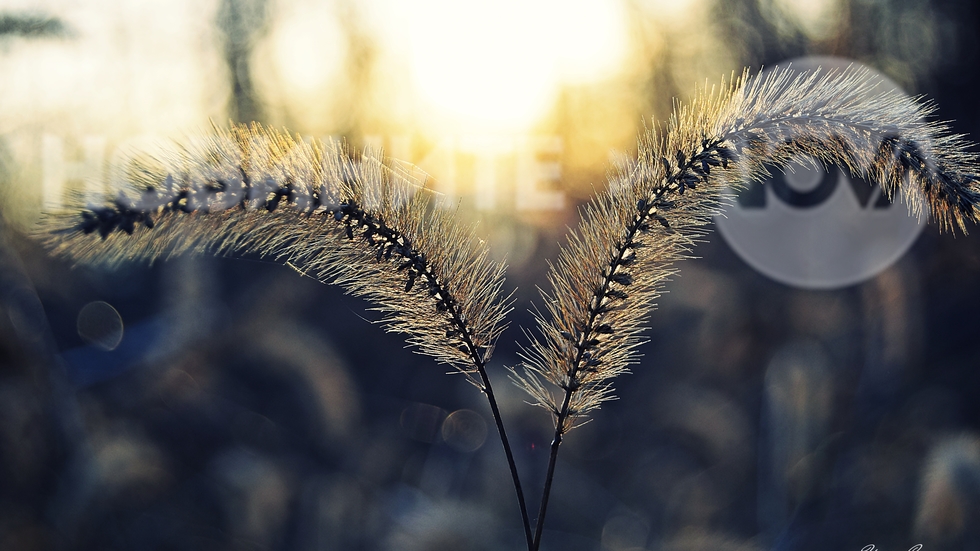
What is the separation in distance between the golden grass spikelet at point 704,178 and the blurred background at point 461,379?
163 cm

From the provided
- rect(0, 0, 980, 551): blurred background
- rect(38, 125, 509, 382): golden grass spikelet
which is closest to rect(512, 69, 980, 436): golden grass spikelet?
rect(38, 125, 509, 382): golden grass spikelet

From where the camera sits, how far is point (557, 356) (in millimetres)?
1026

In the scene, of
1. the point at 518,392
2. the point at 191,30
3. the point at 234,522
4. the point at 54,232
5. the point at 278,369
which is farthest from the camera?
the point at 191,30

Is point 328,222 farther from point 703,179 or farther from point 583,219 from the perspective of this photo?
point 703,179

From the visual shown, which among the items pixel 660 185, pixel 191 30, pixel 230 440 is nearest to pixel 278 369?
pixel 230 440

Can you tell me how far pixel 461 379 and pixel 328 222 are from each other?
10.1 ft

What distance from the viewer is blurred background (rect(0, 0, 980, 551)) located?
2.74 metres

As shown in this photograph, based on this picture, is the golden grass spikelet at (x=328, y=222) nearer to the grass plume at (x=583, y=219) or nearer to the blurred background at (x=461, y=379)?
the grass plume at (x=583, y=219)

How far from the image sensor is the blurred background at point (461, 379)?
2.74 m

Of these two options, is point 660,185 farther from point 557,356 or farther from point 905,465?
point 905,465

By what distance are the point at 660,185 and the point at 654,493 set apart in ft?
8.86

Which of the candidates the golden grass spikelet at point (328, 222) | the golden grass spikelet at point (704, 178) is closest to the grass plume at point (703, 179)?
the golden grass spikelet at point (704, 178)

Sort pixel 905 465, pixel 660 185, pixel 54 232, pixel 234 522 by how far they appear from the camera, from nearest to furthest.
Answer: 1. pixel 54 232
2. pixel 660 185
3. pixel 234 522
4. pixel 905 465

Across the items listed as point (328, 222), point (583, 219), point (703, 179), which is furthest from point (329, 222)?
point (703, 179)
